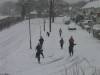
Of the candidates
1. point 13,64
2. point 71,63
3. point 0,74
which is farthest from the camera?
point 13,64

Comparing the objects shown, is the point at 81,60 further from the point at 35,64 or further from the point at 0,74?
the point at 0,74

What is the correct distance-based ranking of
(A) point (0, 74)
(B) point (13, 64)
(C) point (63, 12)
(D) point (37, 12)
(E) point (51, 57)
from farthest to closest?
1. (C) point (63, 12)
2. (D) point (37, 12)
3. (E) point (51, 57)
4. (B) point (13, 64)
5. (A) point (0, 74)

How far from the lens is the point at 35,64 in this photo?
20.5 meters

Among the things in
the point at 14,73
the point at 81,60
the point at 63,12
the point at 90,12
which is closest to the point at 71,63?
the point at 81,60

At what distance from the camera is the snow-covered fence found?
15472 mm

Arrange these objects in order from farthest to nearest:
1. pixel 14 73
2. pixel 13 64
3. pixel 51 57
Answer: pixel 51 57
pixel 13 64
pixel 14 73

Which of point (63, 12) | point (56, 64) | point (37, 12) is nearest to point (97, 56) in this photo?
point (56, 64)

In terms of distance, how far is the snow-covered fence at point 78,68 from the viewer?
15.5 m

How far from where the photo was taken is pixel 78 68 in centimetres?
1662

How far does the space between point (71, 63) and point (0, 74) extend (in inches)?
205

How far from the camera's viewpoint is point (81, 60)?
2031cm

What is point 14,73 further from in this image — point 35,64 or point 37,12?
point 37,12

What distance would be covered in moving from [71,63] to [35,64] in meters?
2.62

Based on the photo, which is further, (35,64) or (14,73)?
(35,64)
